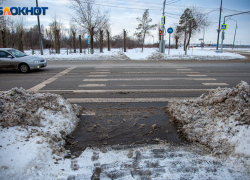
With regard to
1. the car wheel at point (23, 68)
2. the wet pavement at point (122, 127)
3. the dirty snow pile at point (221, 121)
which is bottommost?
the wet pavement at point (122, 127)

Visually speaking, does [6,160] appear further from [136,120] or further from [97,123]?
[136,120]

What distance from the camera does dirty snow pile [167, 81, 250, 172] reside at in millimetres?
2584

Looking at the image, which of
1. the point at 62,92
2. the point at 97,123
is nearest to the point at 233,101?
the point at 97,123

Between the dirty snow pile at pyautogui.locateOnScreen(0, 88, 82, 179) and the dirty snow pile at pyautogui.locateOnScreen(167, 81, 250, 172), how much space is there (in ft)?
7.90

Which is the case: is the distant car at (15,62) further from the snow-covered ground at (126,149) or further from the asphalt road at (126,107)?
the snow-covered ground at (126,149)

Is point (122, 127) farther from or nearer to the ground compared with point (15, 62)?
nearer to the ground

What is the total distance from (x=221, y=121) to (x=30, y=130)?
136 inches

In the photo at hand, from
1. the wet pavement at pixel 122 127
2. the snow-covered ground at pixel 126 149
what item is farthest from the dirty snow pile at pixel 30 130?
the wet pavement at pixel 122 127

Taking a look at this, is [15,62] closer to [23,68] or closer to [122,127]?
[23,68]

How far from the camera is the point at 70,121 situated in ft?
12.1

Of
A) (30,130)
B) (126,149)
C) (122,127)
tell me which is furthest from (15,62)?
(126,149)

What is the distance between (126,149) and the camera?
2914mm

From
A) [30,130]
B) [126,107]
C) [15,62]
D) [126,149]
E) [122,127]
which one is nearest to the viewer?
[126,149]

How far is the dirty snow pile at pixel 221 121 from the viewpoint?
2.58 metres
